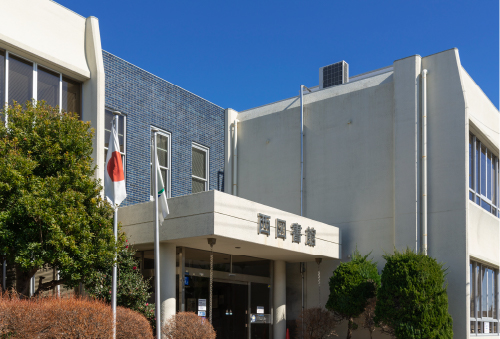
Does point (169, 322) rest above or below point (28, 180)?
below

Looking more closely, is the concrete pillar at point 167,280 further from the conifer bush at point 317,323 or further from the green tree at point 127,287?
the conifer bush at point 317,323

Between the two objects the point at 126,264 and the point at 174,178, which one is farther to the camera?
the point at 174,178

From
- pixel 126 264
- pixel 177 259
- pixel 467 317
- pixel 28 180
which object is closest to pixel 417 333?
pixel 467 317

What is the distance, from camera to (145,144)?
18047 millimetres

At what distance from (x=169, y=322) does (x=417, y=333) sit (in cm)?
676

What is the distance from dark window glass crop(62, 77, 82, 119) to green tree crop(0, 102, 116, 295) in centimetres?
287

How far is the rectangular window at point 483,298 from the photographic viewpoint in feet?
58.4

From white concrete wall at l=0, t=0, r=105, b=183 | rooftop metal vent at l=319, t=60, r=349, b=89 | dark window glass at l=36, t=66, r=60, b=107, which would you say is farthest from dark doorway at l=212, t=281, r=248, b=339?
rooftop metal vent at l=319, t=60, r=349, b=89

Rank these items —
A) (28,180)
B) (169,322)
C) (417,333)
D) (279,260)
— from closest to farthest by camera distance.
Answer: (28,180), (169,322), (417,333), (279,260)

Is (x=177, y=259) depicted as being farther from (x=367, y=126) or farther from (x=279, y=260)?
(x=367, y=126)

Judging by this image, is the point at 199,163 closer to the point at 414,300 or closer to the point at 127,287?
the point at 127,287

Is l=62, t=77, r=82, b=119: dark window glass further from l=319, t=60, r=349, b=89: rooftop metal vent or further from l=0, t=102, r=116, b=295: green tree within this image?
l=319, t=60, r=349, b=89: rooftop metal vent

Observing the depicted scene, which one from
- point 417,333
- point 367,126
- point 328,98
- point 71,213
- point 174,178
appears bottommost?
point 417,333

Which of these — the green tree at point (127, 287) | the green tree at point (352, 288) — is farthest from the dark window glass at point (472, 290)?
the green tree at point (127, 287)
